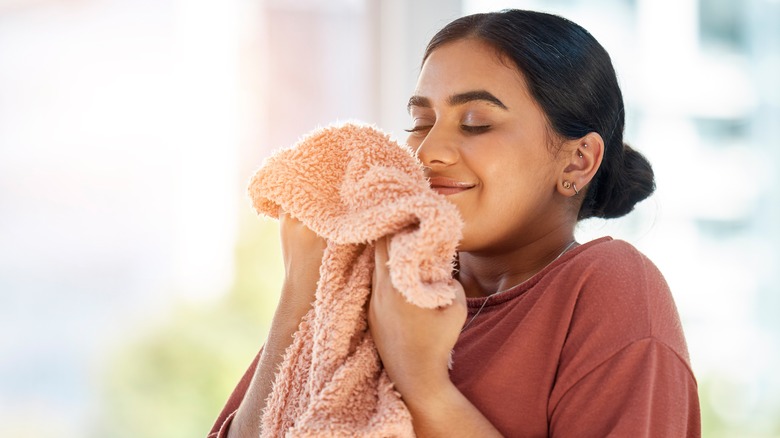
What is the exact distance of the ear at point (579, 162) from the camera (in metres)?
1.13

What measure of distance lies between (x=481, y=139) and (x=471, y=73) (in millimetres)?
91

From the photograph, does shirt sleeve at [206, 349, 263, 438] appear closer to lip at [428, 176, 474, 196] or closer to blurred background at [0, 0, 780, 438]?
lip at [428, 176, 474, 196]

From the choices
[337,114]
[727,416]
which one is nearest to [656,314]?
[337,114]

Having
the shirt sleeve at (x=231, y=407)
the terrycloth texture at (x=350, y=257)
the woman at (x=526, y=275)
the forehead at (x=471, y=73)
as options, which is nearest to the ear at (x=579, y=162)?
the woman at (x=526, y=275)

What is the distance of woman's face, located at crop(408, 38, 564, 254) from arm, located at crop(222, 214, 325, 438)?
7.6 inches

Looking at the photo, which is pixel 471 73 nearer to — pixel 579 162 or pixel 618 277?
pixel 579 162

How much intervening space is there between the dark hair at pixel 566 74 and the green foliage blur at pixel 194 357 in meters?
1.17

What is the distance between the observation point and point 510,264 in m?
1.17

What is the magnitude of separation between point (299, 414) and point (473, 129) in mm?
415

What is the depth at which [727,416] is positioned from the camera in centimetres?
231

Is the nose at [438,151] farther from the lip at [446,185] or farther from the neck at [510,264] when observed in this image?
the neck at [510,264]

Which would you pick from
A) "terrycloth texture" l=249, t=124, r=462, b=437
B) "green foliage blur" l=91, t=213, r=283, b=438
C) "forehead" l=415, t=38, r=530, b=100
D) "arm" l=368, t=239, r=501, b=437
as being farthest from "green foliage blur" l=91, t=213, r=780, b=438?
"arm" l=368, t=239, r=501, b=437

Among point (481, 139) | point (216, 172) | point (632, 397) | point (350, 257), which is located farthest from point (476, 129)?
point (216, 172)

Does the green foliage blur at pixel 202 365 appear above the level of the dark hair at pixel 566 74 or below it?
below
